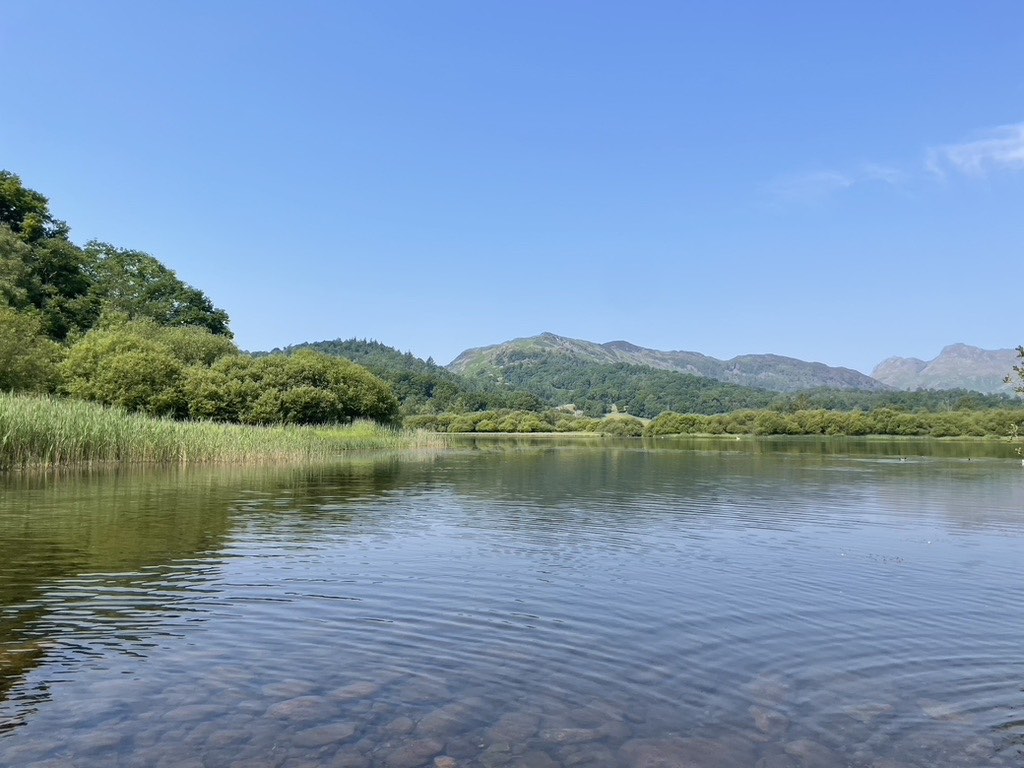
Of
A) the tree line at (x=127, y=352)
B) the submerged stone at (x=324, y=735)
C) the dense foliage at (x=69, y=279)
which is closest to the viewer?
the submerged stone at (x=324, y=735)

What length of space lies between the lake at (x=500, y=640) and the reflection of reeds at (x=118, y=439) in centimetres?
1226

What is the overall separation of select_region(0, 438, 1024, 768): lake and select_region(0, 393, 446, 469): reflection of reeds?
12257 mm

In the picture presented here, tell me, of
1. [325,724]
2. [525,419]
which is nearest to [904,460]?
[325,724]

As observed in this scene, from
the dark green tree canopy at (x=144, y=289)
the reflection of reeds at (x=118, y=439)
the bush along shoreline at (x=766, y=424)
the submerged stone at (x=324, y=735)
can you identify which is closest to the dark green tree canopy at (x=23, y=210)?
the dark green tree canopy at (x=144, y=289)

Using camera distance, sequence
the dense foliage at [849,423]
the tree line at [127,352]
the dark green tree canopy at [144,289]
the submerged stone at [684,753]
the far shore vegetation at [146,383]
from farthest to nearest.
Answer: the dense foliage at [849,423], the dark green tree canopy at [144,289], the tree line at [127,352], the far shore vegetation at [146,383], the submerged stone at [684,753]

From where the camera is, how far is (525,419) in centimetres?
17850

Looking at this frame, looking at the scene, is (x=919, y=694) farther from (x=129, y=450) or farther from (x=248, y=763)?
(x=129, y=450)

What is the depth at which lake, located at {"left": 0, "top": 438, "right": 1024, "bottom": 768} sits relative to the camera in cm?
714

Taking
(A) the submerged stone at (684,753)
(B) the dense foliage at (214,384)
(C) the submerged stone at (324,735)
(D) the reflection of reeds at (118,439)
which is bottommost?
(A) the submerged stone at (684,753)

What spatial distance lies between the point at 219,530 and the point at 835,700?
51.7 feet

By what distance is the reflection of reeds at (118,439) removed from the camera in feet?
109

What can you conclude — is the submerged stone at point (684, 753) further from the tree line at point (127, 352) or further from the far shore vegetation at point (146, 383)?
the tree line at point (127, 352)

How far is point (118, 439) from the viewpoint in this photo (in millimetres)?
38438

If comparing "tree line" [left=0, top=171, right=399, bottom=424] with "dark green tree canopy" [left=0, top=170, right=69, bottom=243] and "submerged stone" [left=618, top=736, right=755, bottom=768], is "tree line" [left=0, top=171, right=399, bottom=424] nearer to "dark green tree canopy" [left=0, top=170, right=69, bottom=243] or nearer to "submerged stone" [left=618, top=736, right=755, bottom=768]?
"dark green tree canopy" [left=0, top=170, right=69, bottom=243]
